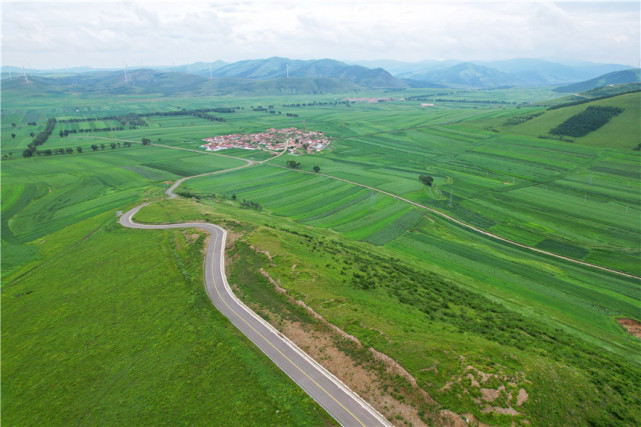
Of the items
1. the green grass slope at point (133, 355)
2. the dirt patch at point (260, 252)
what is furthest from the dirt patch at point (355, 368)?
the dirt patch at point (260, 252)

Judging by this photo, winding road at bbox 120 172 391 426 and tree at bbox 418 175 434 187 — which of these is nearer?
winding road at bbox 120 172 391 426

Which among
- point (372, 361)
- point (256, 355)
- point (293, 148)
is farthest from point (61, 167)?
point (372, 361)

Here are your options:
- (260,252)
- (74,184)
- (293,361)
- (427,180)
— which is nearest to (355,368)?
(293,361)

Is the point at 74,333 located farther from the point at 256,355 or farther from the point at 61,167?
the point at 61,167

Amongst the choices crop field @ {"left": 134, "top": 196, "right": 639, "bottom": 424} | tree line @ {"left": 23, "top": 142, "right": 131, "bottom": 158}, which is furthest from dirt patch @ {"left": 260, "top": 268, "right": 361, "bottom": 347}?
tree line @ {"left": 23, "top": 142, "right": 131, "bottom": 158}

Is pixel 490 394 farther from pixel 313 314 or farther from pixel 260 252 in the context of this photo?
pixel 260 252

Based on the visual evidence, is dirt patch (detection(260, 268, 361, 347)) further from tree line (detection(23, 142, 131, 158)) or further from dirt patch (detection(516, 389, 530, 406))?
tree line (detection(23, 142, 131, 158))

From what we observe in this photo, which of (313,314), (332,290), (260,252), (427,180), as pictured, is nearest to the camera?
(313,314)
